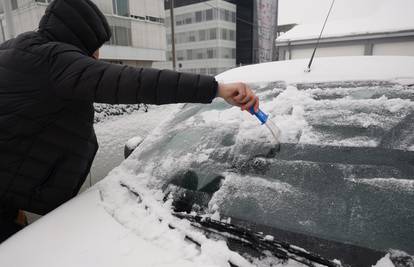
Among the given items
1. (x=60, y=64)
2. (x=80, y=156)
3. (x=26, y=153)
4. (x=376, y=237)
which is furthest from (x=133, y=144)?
(x=376, y=237)

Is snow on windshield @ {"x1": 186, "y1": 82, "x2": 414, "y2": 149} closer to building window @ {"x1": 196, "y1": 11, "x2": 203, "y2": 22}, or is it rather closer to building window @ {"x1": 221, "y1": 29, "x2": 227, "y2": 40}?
building window @ {"x1": 221, "y1": 29, "x2": 227, "y2": 40}

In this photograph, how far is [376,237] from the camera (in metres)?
0.94

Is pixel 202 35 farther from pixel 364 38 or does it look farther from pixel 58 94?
pixel 58 94

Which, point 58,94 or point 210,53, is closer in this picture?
point 58,94

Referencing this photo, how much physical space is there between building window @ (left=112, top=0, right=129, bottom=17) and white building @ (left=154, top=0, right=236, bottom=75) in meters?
13.4

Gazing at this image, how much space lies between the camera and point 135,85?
1189mm

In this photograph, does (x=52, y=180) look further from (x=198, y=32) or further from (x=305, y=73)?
(x=198, y=32)

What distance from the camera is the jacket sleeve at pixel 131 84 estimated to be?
119 cm

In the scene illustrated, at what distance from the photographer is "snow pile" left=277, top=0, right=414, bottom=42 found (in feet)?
36.2

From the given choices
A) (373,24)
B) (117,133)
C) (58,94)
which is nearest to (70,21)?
(58,94)

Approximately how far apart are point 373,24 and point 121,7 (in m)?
16.0

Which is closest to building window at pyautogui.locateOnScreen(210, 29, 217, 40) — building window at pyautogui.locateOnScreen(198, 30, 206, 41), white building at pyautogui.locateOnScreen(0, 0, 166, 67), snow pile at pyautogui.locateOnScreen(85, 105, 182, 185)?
building window at pyautogui.locateOnScreen(198, 30, 206, 41)

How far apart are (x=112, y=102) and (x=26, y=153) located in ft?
1.68

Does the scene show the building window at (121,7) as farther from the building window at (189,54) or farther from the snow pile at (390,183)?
the snow pile at (390,183)
